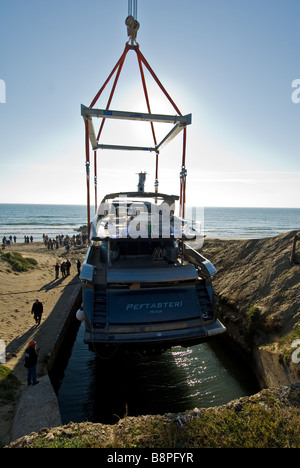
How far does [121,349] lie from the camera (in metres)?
6.39

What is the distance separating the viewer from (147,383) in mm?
7812

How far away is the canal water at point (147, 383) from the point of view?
22.4 ft

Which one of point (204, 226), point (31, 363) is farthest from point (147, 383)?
point (204, 226)

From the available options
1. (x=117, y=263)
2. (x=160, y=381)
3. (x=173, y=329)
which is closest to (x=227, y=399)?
(x=160, y=381)

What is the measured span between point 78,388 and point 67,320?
3.62m

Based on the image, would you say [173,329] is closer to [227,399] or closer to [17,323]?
[227,399]

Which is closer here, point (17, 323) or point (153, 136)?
point (17, 323)

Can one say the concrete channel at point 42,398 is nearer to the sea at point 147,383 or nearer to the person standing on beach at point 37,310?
the person standing on beach at point 37,310

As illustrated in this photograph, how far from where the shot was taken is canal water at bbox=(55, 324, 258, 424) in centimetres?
683

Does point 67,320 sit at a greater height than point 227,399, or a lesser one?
greater

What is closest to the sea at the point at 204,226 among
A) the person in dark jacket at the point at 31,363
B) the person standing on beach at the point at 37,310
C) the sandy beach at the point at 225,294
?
the sandy beach at the point at 225,294

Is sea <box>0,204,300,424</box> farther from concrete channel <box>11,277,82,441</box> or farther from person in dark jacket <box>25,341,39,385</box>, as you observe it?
person in dark jacket <box>25,341,39,385</box>

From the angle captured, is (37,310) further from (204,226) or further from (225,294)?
(204,226)
